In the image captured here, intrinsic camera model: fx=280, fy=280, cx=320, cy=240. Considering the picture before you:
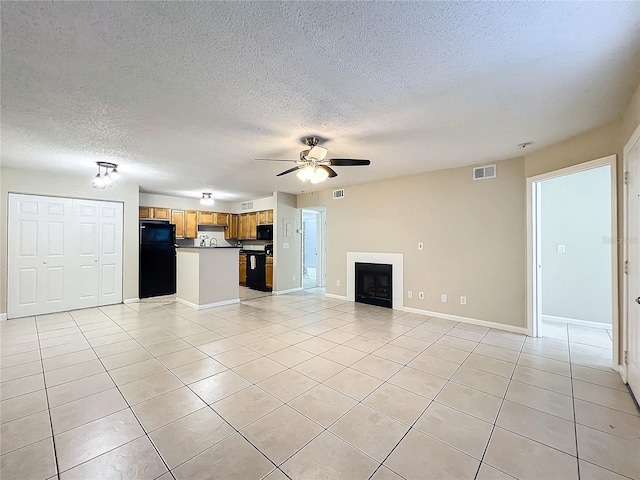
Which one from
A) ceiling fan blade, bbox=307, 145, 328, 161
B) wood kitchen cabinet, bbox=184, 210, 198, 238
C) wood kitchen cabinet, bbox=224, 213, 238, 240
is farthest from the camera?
wood kitchen cabinet, bbox=224, 213, 238, 240

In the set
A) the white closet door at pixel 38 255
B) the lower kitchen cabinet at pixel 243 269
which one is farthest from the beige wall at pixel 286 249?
the white closet door at pixel 38 255

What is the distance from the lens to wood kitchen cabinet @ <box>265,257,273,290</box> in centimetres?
716

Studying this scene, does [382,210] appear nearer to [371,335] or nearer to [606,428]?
[371,335]

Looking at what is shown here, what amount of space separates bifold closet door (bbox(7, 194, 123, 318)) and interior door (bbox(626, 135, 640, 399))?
747 centimetres

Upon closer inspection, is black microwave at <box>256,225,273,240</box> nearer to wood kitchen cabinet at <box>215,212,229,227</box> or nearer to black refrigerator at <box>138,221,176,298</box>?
wood kitchen cabinet at <box>215,212,229,227</box>

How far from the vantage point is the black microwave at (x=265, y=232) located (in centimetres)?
770

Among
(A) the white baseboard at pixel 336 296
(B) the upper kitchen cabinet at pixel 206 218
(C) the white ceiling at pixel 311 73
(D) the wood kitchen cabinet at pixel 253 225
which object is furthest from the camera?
(D) the wood kitchen cabinet at pixel 253 225

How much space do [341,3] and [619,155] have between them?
3085mm

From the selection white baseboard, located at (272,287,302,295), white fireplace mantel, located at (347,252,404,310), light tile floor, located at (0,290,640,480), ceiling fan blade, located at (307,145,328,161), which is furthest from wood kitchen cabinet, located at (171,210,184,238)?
ceiling fan blade, located at (307,145,328,161)

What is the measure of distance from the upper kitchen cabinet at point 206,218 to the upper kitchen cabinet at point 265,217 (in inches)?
56.0

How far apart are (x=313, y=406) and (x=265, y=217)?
6.11m

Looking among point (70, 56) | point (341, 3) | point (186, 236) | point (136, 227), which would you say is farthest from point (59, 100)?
point (186, 236)

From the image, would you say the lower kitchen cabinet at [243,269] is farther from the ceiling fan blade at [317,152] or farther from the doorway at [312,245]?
the ceiling fan blade at [317,152]

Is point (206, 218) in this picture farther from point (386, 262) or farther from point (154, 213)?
point (386, 262)
